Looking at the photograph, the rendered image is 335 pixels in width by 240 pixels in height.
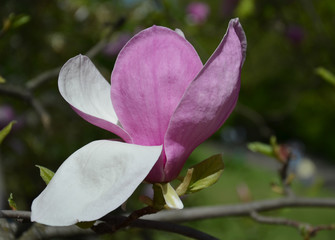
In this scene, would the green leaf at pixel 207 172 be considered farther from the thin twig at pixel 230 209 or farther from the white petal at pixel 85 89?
the thin twig at pixel 230 209

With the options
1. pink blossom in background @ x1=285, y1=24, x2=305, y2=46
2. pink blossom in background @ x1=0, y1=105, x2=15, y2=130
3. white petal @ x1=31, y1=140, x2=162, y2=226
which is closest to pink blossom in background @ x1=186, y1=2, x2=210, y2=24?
pink blossom in background @ x1=285, y1=24, x2=305, y2=46

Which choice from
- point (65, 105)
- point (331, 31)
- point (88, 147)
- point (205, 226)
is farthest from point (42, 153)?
point (331, 31)

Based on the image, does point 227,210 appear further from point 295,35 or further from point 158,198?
point 295,35

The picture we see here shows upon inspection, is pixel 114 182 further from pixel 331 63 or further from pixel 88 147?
pixel 331 63

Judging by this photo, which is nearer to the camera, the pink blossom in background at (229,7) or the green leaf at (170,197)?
the green leaf at (170,197)

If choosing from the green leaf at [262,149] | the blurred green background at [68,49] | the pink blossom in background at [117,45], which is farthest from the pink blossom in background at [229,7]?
the green leaf at [262,149]

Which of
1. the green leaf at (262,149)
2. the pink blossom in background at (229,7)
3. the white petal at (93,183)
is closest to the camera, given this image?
the white petal at (93,183)

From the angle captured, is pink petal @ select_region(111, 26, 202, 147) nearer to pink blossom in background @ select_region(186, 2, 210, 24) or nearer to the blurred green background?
the blurred green background
